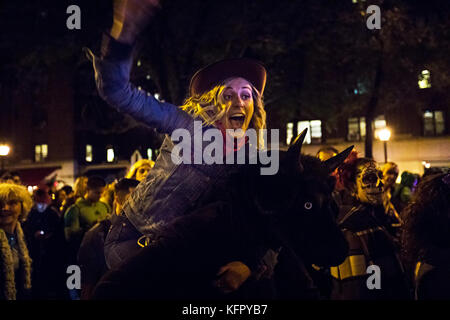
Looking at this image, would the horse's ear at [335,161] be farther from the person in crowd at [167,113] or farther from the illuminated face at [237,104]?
the illuminated face at [237,104]

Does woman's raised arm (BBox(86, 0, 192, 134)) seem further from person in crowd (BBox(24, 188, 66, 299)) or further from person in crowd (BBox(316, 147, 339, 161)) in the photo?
person in crowd (BBox(24, 188, 66, 299))

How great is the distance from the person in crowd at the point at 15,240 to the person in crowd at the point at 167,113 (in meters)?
2.94

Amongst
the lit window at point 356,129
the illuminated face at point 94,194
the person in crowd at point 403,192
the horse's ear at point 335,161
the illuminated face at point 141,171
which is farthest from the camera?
the lit window at point 356,129

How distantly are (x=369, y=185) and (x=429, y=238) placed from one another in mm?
811

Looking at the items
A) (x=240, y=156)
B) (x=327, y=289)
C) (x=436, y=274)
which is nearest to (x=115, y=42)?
(x=240, y=156)

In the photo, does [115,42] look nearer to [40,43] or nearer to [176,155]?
[176,155]

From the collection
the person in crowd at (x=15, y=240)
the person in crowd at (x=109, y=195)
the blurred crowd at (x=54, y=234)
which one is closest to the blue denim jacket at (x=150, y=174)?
the blurred crowd at (x=54, y=234)

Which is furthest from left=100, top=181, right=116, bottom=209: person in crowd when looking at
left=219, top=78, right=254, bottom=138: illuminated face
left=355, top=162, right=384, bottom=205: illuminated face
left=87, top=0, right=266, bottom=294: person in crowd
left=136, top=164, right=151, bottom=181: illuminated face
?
left=219, top=78, right=254, bottom=138: illuminated face

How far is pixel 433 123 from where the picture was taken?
107 feet

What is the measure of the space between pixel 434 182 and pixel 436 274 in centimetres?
88

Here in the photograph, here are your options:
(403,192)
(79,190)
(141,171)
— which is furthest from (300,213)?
(403,192)

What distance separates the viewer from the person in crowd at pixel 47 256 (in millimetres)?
7858

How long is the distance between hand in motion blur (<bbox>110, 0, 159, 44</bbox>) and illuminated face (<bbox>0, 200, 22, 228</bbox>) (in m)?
4.38

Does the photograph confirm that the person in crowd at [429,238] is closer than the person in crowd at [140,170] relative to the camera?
Yes
